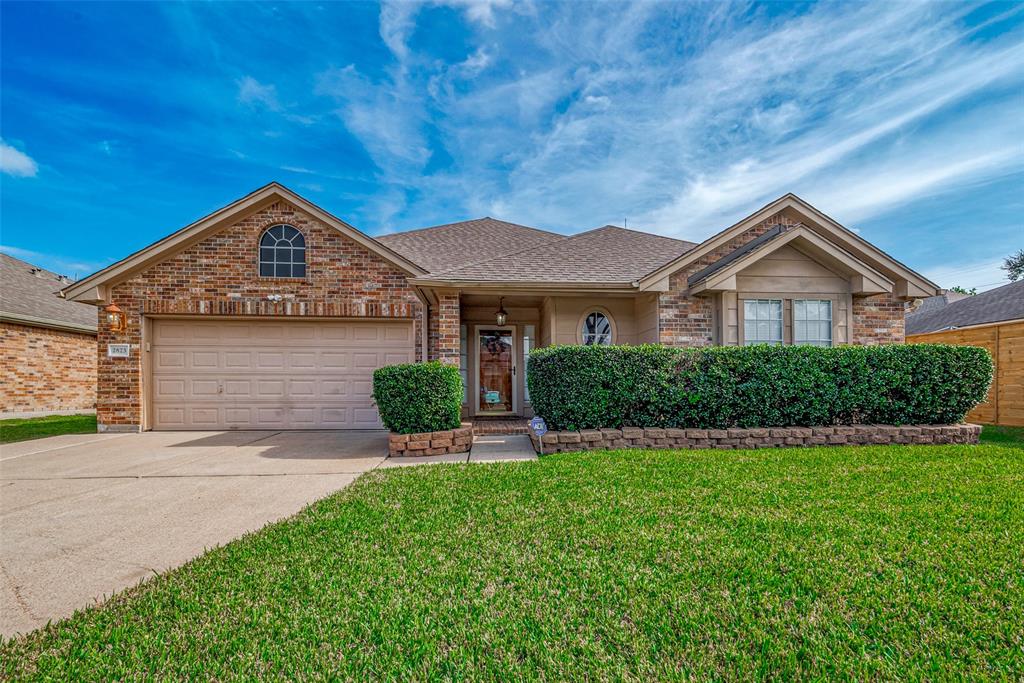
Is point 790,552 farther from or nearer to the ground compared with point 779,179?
nearer to the ground

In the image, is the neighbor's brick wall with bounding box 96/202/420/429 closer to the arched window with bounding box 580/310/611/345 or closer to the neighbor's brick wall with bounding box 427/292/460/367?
the neighbor's brick wall with bounding box 427/292/460/367

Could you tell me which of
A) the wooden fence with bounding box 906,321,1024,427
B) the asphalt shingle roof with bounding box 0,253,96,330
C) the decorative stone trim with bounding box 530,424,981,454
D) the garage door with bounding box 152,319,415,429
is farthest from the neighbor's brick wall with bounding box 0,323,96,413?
the wooden fence with bounding box 906,321,1024,427

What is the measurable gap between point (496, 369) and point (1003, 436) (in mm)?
10424

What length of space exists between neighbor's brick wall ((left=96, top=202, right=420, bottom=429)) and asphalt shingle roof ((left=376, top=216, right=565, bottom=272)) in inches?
52.2

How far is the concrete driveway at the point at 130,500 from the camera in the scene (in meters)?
3.03

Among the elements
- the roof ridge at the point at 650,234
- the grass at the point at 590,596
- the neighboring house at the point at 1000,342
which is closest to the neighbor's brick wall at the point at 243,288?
the grass at the point at 590,596

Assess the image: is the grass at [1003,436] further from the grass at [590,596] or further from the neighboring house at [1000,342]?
the grass at [590,596]

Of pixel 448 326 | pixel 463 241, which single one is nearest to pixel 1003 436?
pixel 448 326

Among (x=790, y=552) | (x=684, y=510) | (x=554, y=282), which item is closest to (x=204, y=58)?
(x=554, y=282)

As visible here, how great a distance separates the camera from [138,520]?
417 cm

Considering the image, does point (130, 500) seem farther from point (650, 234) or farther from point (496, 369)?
point (650, 234)

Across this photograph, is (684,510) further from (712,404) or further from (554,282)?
(554,282)

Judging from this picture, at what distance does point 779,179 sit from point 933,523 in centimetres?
1001

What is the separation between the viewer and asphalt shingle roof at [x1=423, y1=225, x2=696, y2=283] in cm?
909
